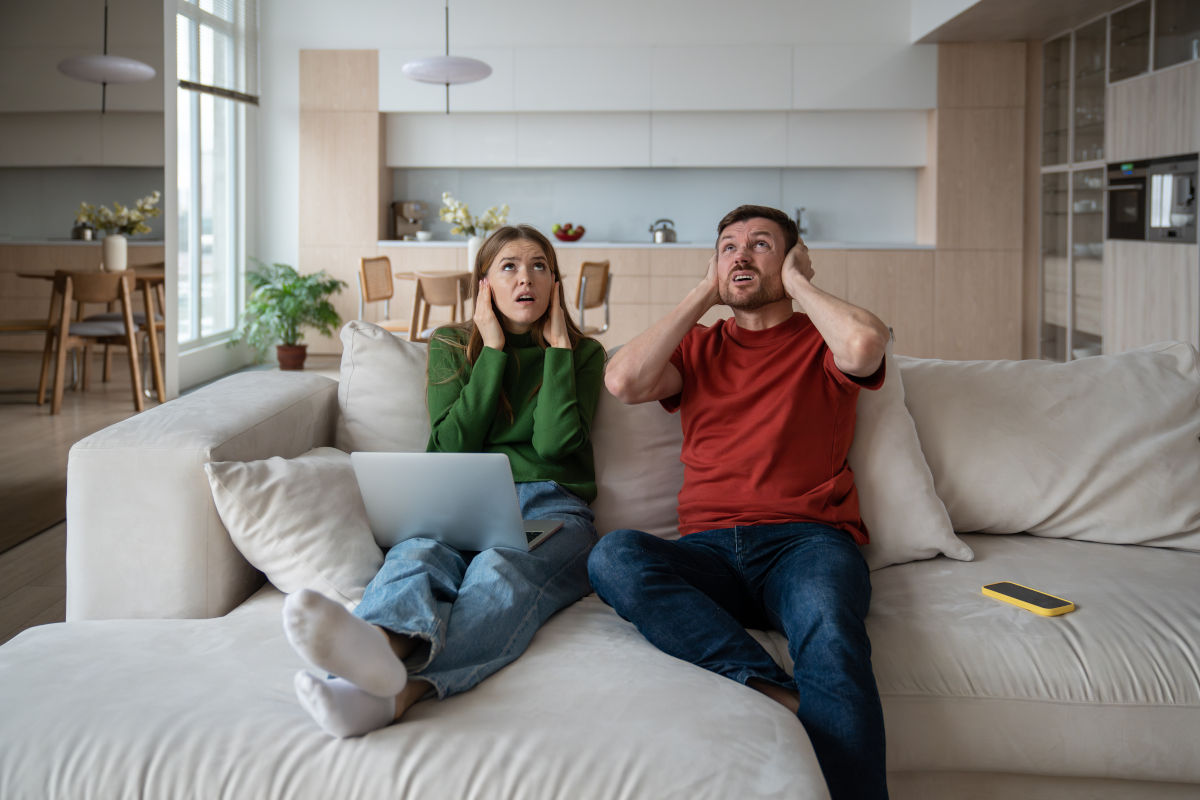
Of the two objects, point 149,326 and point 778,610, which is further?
point 149,326

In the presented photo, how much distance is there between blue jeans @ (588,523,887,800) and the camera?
154 cm

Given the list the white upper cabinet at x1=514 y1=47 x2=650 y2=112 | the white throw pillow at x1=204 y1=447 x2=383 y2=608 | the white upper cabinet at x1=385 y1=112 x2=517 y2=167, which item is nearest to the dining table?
the white upper cabinet at x1=385 y1=112 x2=517 y2=167

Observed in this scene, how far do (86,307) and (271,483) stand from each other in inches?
138

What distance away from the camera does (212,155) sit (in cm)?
738

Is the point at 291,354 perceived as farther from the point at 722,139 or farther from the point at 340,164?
the point at 722,139

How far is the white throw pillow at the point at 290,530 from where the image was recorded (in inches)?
73.6

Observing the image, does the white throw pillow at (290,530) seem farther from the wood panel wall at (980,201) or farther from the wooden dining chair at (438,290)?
the wood panel wall at (980,201)

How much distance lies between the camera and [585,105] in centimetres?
786

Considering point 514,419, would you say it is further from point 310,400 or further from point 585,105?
point 585,105

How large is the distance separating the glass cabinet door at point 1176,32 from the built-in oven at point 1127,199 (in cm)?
57

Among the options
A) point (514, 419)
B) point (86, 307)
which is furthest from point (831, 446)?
point (86, 307)

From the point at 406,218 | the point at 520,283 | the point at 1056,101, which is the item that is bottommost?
the point at 520,283

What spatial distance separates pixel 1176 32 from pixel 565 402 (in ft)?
15.8

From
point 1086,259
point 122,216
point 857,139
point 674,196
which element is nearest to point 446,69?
point 122,216
